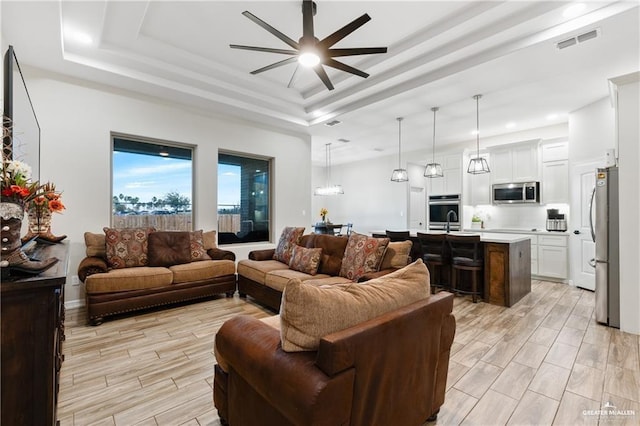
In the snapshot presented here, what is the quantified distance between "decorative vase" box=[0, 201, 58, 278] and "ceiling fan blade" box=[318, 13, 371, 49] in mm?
2375

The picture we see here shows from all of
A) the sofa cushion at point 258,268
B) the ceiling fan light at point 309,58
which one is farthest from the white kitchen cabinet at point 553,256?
the ceiling fan light at point 309,58

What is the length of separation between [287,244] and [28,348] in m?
3.22

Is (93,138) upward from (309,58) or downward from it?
downward

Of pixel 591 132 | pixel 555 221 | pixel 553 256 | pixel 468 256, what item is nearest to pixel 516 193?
pixel 555 221

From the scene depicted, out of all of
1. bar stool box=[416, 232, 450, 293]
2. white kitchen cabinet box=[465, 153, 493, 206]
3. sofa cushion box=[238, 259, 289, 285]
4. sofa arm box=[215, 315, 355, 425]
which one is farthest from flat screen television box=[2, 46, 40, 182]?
white kitchen cabinet box=[465, 153, 493, 206]

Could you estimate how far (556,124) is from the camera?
580cm

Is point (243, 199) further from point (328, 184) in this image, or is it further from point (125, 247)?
point (328, 184)

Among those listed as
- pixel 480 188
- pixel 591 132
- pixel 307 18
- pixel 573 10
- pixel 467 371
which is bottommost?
pixel 467 371

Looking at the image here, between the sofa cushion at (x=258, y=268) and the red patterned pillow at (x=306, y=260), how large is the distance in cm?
23

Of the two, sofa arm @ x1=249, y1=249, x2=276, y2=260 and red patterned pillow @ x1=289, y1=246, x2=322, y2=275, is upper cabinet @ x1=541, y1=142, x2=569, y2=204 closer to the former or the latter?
red patterned pillow @ x1=289, y1=246, x2=322, y2=275

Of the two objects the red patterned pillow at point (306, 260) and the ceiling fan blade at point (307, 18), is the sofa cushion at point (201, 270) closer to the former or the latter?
the red patterned pillow at point (306, 260)

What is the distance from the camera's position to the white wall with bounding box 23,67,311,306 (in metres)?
3.79

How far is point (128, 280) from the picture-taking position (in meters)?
3.46

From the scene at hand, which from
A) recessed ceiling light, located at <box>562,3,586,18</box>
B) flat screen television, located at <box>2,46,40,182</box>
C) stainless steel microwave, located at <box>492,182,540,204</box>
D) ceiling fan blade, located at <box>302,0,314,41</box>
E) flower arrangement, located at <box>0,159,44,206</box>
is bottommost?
flower arrangement, located at <box>0,159,44,206</box>
